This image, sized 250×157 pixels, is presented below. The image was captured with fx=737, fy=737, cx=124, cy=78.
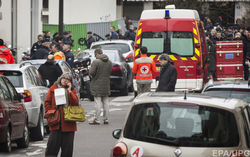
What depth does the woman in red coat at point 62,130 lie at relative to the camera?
1052cm

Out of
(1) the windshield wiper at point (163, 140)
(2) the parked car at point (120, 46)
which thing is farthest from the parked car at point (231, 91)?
(2) the parked car at point (120, 46)

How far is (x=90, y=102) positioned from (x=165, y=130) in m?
15.6

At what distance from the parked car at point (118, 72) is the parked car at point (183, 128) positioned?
16073mm

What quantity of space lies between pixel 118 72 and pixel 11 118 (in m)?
11.8

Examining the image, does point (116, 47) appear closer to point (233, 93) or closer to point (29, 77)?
point (29, 77)

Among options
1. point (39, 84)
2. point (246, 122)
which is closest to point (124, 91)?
point (39, 84)

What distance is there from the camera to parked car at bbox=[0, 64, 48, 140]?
14.4 meters

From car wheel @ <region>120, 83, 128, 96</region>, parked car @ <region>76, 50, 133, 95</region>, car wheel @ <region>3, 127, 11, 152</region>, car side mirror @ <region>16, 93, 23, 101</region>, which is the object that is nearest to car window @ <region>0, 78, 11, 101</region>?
car side mirror @ <region>16, 93, 23, 101</region>

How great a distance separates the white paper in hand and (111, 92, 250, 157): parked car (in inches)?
103

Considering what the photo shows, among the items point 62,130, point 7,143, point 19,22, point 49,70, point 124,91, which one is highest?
point 19,22

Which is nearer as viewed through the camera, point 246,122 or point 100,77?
point 246,122

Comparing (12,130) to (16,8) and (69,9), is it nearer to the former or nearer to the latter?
(16,8)

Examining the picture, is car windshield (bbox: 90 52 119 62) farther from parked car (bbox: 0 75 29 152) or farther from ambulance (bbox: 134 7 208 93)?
parked car (bbox: 0 75 29 152)

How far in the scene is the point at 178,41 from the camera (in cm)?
2034
